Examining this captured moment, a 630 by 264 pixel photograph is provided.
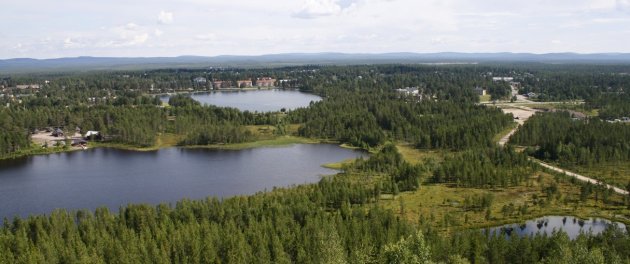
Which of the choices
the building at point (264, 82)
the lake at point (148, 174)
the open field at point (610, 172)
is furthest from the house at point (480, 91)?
the open field at point (610, 172)

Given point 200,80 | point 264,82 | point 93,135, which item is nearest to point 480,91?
point 264,82

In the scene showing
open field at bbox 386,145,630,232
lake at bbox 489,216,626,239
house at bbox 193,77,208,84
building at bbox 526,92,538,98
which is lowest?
lake at bbox 489,216,626,239

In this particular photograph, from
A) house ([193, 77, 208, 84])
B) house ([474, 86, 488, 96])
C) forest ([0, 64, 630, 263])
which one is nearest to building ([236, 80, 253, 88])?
house ([193, 77, 208, 84])

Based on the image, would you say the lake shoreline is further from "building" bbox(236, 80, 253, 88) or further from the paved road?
"building" bbox(236, 80, 253, 88)

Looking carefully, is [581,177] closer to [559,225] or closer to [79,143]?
[559,225]

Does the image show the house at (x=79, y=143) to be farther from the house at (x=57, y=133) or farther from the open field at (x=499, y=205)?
the open field at (x=499, y=205)

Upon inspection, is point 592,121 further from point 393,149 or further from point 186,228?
point 186,228

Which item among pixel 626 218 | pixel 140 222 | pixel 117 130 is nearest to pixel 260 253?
pixel 140 222
